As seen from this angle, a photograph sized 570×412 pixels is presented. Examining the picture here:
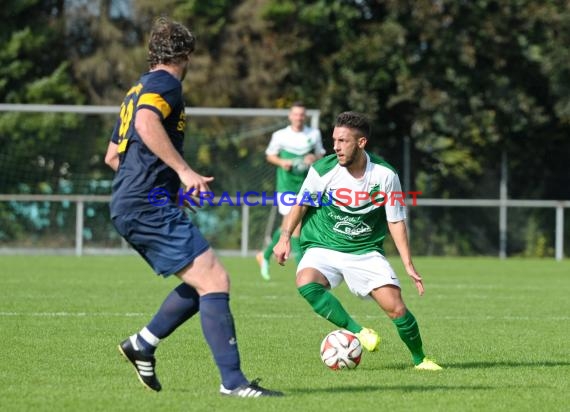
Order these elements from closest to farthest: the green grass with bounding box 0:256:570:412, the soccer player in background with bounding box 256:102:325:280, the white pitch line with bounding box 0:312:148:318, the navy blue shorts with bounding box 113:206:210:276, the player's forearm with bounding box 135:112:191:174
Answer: the player's forearm with bounding box 135:112:191:174, the navy blue shorts with bounding box 113:206:210:276, the green grass with bounding box 0:256:570:412, the white pitch line with bounding box 0:312:148:318, the soccer player in background with bounding box 256:102:325:280

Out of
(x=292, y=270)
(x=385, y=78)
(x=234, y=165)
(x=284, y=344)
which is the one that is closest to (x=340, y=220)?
(x=284, y=344)

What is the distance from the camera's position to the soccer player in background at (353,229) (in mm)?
7328

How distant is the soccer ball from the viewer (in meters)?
7.13

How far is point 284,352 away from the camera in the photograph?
7.93 m

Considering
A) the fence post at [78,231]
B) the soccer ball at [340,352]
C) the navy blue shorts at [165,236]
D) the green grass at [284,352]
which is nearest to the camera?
the navy blue shorts at [165,236]

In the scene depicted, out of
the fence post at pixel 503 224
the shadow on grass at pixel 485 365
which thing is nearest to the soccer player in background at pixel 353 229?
the shadow on grass at pixel 485 365

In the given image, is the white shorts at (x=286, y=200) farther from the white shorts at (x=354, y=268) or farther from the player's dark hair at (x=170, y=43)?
the player's dark hair at (x=170, y=43)

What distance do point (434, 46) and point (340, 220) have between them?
1822 centimetres

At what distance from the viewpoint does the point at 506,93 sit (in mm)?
25766

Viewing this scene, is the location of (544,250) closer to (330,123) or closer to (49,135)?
(330,123)

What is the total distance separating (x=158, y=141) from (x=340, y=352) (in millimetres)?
2290

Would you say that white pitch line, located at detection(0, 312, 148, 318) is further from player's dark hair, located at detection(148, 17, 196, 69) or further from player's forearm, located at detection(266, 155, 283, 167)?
player's dark hair, located at detection(148, 17, 196, 69)

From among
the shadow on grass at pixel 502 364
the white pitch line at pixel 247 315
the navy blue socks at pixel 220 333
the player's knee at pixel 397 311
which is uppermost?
the navy blue socks at pixel 220 333

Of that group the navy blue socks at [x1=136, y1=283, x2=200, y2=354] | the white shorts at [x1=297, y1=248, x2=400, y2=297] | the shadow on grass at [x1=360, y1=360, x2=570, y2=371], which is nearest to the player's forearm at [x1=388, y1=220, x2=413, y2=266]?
the white shorts at [x1=297, y1=248, x2=400, y2=297]
